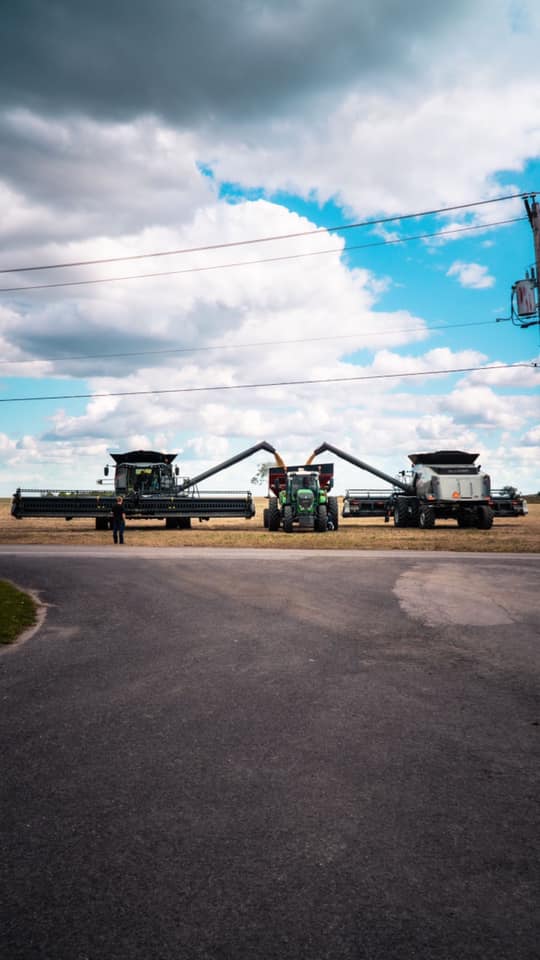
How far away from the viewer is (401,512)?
33688 millimetres

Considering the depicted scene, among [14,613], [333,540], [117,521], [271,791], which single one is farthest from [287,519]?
[271,791]

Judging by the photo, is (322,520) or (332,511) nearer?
(322,520)

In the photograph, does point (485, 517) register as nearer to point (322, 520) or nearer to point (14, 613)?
point (322, 520)

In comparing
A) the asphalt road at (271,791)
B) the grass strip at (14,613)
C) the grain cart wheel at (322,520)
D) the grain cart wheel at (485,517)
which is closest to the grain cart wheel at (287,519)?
the grain cart wheel at (322,520)

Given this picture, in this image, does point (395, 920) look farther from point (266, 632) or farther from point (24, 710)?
point (266, 632)

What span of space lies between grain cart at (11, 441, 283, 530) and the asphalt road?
22.8 m

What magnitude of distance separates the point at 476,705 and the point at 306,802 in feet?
8.01

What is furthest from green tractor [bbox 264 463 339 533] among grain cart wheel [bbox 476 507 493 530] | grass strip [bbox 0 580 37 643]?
grass strip [bbox 0 580 37 643]

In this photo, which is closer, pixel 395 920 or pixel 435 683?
pixel 395 920

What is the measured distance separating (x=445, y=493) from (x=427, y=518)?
1.62 m

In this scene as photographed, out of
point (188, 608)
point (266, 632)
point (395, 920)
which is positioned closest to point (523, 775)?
point (395, 920)

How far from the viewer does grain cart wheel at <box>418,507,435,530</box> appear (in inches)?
1260

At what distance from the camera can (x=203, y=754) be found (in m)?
4.71

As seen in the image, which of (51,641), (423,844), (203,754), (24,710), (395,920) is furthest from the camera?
(51,641)
